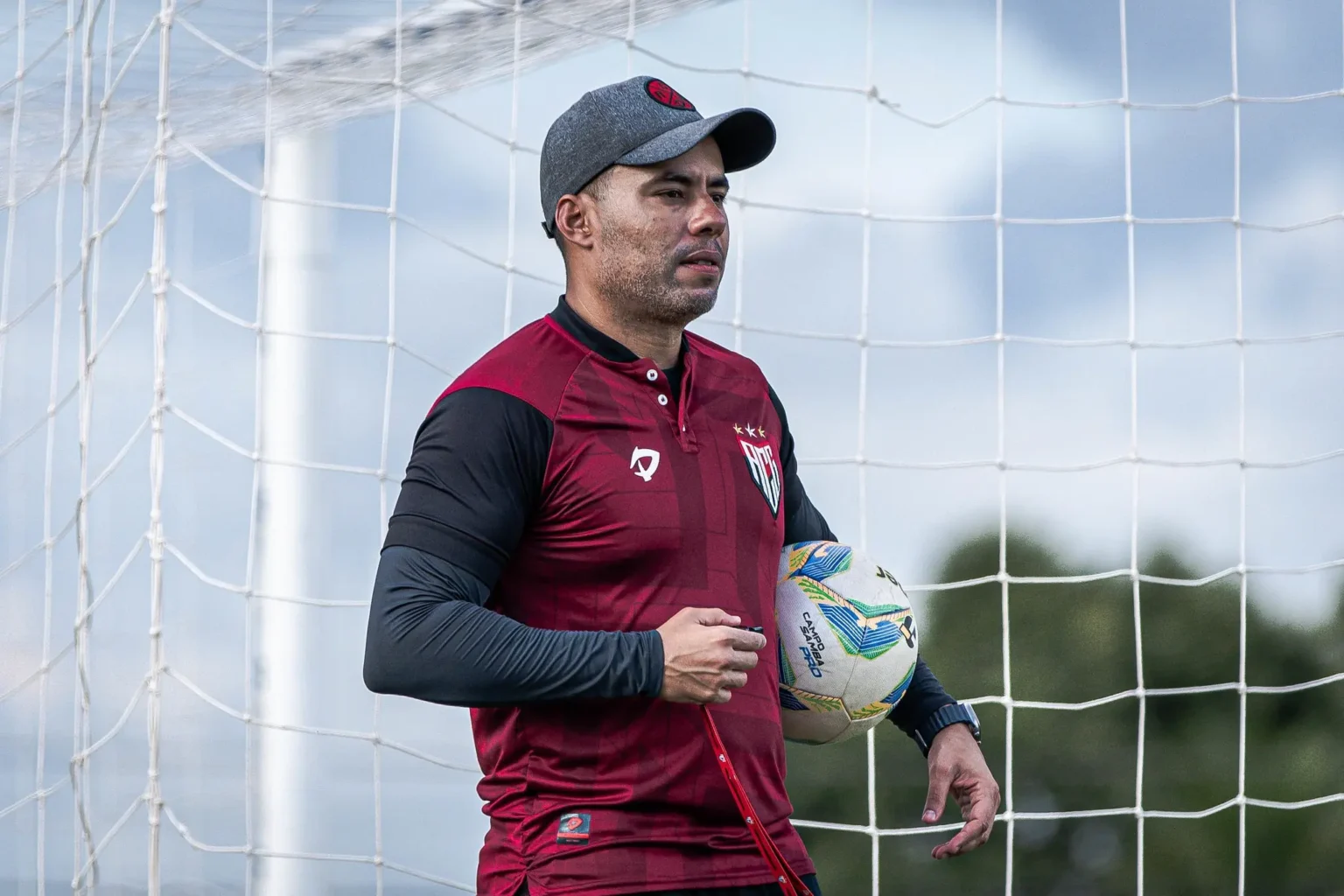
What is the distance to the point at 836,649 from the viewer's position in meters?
2.29

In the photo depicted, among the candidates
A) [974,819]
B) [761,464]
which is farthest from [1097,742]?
[761,464]

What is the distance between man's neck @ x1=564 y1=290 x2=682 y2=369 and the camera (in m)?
2.22

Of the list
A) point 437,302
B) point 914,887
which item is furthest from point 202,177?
point 914,887

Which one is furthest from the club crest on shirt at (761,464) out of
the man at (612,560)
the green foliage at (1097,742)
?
the green foliage at (1097,742)

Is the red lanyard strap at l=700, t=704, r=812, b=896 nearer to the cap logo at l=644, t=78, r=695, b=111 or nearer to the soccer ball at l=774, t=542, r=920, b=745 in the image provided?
the soccer ball at l=774, t=542, r=920, b=745

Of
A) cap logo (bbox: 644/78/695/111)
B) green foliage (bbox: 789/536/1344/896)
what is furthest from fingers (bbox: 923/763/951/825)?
green foliage (bbox: 789/536/1344/896)

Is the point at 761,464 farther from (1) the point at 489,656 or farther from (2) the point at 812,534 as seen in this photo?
(1) the point at 489,656

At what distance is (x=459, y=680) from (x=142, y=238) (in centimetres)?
187

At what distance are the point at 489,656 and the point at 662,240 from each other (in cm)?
66

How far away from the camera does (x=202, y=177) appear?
3.61m

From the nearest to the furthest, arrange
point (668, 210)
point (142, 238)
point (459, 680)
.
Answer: point (459, 680) < point (668, 210) < point (142, 238)

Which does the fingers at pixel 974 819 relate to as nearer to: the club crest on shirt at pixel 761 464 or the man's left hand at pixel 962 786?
the man's left hand at pixel 962 786

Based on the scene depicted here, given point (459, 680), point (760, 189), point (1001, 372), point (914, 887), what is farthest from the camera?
point (914, 887)

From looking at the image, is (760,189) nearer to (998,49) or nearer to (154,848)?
(998,49)
